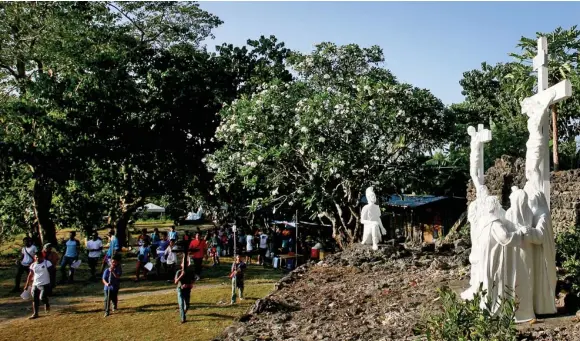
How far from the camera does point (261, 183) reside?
17.5m

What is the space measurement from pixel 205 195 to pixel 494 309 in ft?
59.9

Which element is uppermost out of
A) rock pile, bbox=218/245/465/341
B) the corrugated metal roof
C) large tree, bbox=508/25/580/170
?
large tree, bbox=508/25/580/170

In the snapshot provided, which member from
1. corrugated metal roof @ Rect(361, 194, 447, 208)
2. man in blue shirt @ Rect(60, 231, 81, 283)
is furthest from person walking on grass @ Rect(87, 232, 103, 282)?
corrugated metal roof @ Rect(361, 194, 447, 208)

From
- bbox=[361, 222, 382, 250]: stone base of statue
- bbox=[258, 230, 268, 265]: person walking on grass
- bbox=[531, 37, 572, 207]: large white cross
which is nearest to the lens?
bbox=[531, 37, 572, 207]: large white cross

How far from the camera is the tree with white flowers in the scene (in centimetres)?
1551

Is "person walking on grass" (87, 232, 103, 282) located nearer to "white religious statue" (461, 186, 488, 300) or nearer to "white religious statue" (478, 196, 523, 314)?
"white religious statue" (461, 186, 488, 300)

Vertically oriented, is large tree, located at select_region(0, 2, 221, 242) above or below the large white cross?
above

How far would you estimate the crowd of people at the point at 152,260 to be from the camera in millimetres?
11289

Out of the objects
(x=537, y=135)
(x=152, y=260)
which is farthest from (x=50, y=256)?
(x=537, y=135)

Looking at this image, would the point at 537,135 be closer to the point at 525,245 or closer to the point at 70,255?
the point at 525,245

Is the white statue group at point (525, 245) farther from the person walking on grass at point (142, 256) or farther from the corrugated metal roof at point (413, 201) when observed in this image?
the corrugated metal roof at point (413, 201)

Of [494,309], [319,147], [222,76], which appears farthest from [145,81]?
[494,309]

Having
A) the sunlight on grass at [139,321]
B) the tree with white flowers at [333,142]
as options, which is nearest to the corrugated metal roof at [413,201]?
the tree with white flowers at [333,142]

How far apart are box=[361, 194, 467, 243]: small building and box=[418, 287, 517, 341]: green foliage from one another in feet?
52.0
